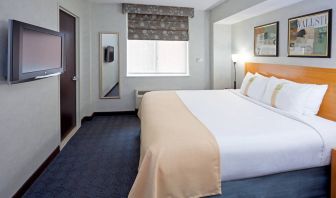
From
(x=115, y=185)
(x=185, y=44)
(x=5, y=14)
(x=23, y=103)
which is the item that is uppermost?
(x=185, y=44)

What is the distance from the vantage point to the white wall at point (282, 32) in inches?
105

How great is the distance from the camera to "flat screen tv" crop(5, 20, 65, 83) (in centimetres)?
184

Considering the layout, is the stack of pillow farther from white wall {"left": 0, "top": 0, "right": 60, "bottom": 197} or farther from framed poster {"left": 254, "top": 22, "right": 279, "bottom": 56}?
white wall {"left": 0, "top": 0, "right": 60, "bottom": 197}

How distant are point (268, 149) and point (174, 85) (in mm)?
3750

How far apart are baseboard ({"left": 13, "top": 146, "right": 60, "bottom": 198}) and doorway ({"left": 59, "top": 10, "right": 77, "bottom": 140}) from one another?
578 millimetres

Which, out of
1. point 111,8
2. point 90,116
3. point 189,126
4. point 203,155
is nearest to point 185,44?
point 111,8

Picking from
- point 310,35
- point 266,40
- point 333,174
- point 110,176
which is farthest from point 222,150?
point 266,40

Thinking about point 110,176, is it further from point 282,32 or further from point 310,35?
point 282,32

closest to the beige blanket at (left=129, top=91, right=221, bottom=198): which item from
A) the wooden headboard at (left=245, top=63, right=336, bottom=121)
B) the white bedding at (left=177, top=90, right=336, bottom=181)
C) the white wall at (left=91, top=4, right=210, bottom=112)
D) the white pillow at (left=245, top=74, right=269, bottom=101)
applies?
the white bedding at (left=177, top=90, right=336, bottom=181)

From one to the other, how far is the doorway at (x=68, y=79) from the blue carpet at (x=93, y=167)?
0.27 meters

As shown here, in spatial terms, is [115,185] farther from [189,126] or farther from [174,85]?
[174,85]

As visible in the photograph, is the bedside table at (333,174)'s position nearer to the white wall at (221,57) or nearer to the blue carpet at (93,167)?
the blue carpet at (93,167)

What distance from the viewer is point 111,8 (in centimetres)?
489

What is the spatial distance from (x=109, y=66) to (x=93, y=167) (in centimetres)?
287
